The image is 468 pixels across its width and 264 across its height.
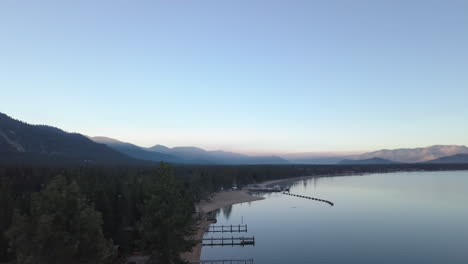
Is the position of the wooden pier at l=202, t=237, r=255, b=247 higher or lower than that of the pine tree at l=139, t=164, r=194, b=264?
lower

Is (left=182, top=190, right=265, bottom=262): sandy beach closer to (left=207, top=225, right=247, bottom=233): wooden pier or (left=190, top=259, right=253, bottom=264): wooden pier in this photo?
(left=207, top=225, right=247, bottom=233): wooden pier

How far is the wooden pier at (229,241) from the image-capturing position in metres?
51.4

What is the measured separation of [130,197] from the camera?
4462 cm

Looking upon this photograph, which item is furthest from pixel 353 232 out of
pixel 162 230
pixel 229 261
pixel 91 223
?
pixel 91 223

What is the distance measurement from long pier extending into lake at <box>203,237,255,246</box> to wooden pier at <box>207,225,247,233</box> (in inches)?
195

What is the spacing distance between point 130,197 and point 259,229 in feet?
84.8

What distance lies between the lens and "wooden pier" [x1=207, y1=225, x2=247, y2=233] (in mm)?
58875

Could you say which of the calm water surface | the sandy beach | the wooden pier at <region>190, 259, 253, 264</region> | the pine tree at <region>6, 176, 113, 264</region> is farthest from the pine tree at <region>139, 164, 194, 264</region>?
the calm water surface

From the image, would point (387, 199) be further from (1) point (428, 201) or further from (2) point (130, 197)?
(2) point (130, 197)

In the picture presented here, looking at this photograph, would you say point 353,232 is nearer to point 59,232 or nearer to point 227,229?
point 227,229

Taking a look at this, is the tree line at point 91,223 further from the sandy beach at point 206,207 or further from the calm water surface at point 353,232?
the calm water surface at point 353,232

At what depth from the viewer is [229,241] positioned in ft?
172

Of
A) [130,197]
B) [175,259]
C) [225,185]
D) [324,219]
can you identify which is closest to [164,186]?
[175,259]

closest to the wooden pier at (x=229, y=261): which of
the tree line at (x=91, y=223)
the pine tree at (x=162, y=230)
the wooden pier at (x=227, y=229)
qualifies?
the tree line at (x=91, y=223)
